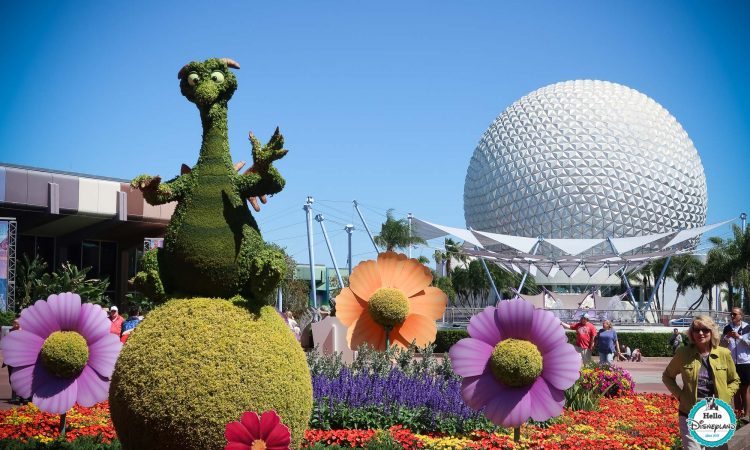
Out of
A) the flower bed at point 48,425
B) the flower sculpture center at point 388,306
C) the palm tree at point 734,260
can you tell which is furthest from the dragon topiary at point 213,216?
the palm tree at point 734,260

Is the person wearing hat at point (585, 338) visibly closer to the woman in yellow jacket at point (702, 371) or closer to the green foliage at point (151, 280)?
the woman in yellow jacket at point (702, 371)

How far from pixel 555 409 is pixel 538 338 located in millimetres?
598

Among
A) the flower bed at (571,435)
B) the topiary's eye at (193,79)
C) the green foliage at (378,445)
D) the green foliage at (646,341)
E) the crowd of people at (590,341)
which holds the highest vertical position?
the topiary's eye at (193,79)

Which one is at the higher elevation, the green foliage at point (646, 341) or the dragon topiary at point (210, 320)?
the dragon topiary at point (210, 320)

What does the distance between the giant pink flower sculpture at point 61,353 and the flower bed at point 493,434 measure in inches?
17.0

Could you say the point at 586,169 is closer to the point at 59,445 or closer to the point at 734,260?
the point at 734,260

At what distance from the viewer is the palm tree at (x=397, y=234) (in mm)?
48219

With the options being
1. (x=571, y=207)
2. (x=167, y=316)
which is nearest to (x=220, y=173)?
(x=167, y=316)

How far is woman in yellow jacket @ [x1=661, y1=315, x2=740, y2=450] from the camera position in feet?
19.2

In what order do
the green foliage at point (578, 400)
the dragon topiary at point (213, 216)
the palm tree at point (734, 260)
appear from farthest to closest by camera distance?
the palm tree at point (734, 260), the green foliage at point (578, 400), the dragon topiary at point (213, 216)

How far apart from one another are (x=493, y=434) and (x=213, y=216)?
12.4 feet

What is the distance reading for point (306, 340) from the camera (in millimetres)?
17328

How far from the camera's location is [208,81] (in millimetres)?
6305

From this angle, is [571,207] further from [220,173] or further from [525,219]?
[220,173]
